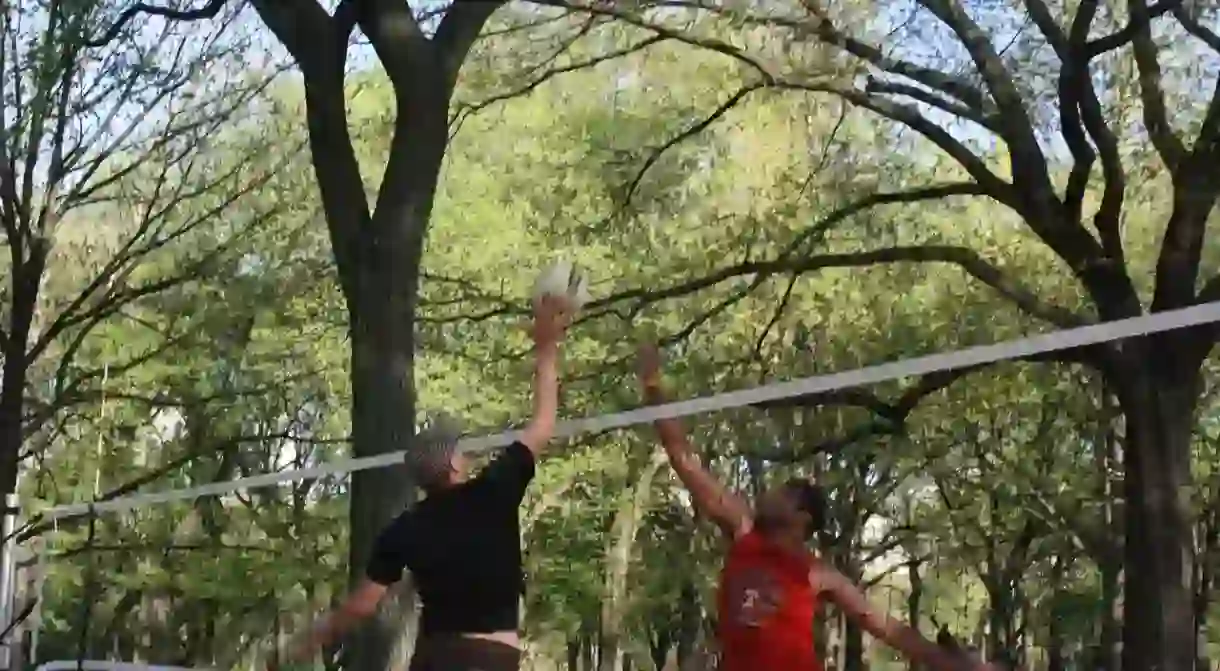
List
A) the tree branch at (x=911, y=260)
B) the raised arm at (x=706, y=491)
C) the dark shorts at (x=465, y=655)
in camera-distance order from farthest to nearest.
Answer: the tree branch at (x=911, y=260)
the raised arm at (x=706, y=491)
the dark shorts at (x=465, y=655)

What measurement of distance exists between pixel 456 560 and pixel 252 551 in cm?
2140

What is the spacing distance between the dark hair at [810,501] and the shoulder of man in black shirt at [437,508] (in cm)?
73

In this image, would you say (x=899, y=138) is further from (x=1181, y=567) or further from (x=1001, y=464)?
(x=1001, y=464)

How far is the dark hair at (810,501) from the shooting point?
418 cm

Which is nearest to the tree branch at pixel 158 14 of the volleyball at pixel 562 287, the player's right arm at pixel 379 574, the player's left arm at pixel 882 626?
the volleyball at pixel 562 287

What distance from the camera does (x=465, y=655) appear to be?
13.2ft

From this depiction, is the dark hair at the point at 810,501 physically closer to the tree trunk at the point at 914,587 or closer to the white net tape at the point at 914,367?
the white net tape at the point at 914,367

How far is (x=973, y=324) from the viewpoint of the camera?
53.8 feet

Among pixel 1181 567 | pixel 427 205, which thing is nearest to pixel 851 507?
pixel 1181 567

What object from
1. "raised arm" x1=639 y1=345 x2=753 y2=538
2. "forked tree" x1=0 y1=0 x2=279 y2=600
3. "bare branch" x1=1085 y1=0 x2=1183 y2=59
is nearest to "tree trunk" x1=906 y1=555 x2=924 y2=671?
"forked tree" x1=0 y1=0 x2=279 y2=600

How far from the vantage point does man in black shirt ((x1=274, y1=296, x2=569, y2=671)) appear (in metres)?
4.04

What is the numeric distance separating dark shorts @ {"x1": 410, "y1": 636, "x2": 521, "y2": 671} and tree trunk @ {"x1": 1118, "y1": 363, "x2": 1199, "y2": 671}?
24.6 feet

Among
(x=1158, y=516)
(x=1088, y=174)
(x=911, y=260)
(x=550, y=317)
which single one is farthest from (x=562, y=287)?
(x=1088, y=174)

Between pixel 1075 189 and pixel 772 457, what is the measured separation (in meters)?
3.76
